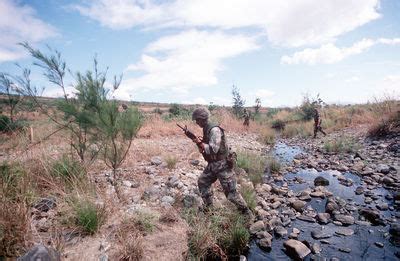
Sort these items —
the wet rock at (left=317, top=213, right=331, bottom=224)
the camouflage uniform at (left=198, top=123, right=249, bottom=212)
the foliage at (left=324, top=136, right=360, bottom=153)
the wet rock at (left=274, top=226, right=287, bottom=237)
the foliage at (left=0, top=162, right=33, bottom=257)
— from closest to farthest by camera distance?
the foliage at (left=0, top=162, right=33, bottom=257)
the camouflage uniform at (left=198, top=123, right=249, bottom=212)
the wet rock at (left=274, top=226, right=287, bottom=237)
the wet rock at (left=317, top=213, right=331, bottom=224)
the foliage at (left=324, top=136, right=360, bottom=153)

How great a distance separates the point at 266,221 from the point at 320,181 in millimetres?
2829

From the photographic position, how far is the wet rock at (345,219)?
15.9 feet

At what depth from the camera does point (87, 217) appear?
3568mm

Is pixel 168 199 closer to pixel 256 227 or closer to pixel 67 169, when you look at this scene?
pixel 256 227

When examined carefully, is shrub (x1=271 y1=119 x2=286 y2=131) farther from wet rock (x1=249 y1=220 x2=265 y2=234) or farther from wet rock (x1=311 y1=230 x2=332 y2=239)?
wet rock (x1=249 y1=220 x2=265 y2=234)

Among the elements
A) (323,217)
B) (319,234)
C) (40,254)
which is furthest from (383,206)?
(40,254)

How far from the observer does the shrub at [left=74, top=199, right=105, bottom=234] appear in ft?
11.7

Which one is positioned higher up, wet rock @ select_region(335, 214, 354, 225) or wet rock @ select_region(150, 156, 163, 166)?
wet rock @ select_region(150, 156, 163, 166)

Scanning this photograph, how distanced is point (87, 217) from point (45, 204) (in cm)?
99

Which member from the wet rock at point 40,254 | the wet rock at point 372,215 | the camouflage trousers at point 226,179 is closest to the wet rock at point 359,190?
the wet rock at point 372,215

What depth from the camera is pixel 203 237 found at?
12.5 feet

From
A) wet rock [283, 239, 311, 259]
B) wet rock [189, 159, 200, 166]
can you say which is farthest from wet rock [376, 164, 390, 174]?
wet rock [189, 159, 200, 166]

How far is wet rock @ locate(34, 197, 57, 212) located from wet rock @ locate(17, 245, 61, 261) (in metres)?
1.38

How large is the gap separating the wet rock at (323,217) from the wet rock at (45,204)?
4.45 metres
